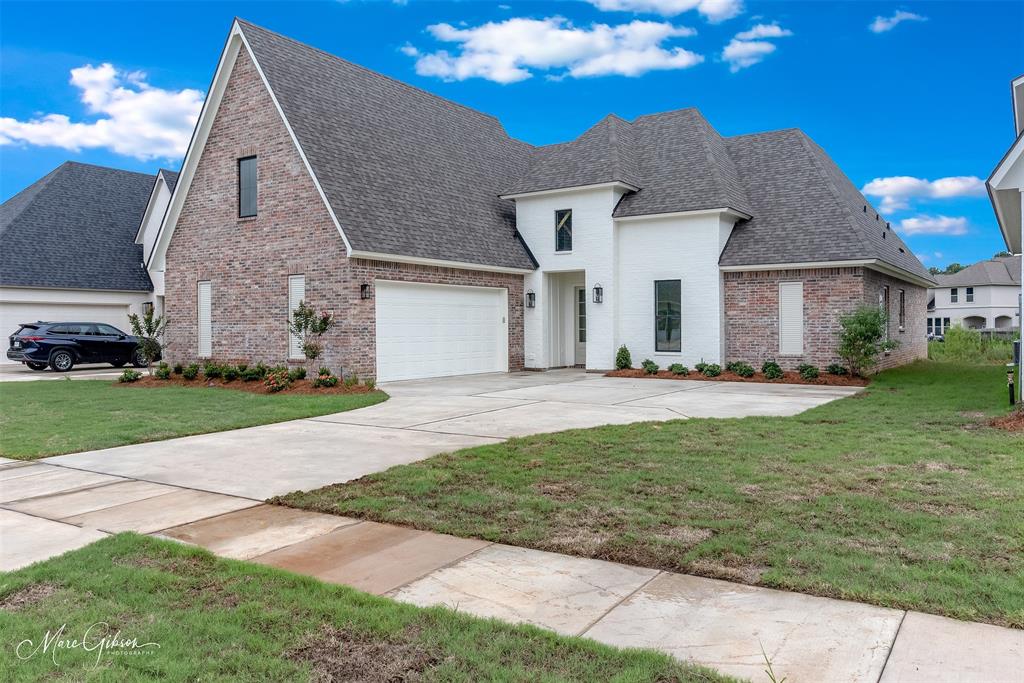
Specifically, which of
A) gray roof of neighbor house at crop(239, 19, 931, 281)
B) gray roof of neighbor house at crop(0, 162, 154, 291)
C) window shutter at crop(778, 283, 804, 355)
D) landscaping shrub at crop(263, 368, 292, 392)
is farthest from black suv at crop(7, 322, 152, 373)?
window shutter at crop(778, 283, 804, 355)

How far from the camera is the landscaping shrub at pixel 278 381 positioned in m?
15.7

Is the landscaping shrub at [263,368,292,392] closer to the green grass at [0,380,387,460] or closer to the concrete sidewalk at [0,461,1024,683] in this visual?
the green grass at [0,380,387,460]

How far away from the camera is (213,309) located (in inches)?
761

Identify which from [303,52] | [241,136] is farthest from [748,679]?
[303,52]

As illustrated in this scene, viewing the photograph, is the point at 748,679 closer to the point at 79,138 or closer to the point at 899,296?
the point at 899,296

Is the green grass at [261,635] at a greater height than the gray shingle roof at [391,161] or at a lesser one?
lesser

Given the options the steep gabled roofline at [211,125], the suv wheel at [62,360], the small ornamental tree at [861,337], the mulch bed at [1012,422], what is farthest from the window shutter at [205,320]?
the mulch bed at [1012,422]

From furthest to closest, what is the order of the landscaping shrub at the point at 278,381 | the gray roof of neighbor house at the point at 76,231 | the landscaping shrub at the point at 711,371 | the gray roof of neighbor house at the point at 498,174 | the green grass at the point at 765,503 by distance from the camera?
1. the gray roof of neighbor house at the point at 76,231
2. the landscaping shrub at the point at 711,371
3. the gray roof of neighbor house at the point at 498,174
4. the landscaping shrub at the point at 278,381
5. the green grass at the point at 765,503

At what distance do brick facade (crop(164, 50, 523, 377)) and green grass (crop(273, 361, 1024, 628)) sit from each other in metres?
8.83

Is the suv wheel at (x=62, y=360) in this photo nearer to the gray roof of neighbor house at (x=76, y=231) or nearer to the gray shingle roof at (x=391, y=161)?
the gray roof of neighbor house at (x=76, y=231)

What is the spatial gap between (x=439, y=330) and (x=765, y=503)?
13.6m

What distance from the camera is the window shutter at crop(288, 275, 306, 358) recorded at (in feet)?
56.8

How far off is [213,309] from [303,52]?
24.4 ft

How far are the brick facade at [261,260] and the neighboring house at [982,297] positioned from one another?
53546mm
